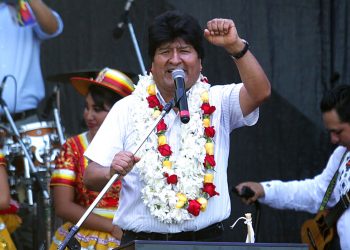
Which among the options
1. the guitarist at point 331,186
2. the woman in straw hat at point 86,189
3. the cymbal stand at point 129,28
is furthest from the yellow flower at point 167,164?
the cymbal stand at point 129,28

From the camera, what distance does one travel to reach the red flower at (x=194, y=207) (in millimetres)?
4367

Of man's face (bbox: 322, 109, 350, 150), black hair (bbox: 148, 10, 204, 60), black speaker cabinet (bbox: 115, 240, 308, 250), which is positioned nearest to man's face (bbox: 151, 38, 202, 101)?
black hair (bbox: 148, 10, 204, 60)

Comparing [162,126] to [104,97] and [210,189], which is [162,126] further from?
[104,97]

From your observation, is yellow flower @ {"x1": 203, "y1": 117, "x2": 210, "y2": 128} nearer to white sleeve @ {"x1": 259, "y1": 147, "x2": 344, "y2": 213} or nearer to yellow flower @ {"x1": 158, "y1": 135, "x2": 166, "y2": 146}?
yellow flower @ {"x1": 158, "y1": 135, "x2": 166, "y2": 146}

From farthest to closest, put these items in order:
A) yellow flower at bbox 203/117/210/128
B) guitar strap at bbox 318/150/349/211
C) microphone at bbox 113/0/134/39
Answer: microphone at bbox 113/0/134/39, guitar strap at bbox 318/150/349/211, yellow flower at bbox 203/117/210/128

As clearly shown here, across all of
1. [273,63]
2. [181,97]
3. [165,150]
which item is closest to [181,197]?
[165,150]

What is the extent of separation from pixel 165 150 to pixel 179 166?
0.35 ft

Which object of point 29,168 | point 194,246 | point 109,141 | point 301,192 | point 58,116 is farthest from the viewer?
point 58,116

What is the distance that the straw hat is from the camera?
19.4 ft

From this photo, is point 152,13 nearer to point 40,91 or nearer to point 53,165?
point 40,91

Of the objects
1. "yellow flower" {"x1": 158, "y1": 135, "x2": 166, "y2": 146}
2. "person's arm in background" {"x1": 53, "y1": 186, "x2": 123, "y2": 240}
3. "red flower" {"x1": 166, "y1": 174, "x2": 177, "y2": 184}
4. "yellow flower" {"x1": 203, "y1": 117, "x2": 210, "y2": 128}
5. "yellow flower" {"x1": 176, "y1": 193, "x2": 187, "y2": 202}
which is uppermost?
"yellow flower" {"x1": 203, "y1": 117, "x2": 210, "y2": 128}

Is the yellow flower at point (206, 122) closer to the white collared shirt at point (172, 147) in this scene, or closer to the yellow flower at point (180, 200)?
the white collared shirt at point (172, 147)

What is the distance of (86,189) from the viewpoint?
568 cm

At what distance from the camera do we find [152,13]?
23.7 ft
